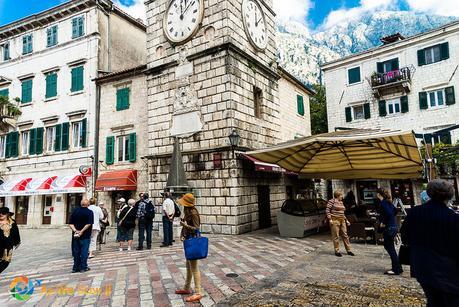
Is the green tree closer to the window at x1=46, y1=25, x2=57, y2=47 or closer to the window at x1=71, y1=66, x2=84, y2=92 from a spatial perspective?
the window at x1=71, y1=66, x2=84, y2=92

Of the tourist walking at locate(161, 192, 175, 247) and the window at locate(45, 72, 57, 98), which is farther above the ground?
the window at locate(45, 72, 57, 98)

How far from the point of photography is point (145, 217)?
9.49m

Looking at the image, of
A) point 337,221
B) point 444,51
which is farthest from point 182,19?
point 444,51

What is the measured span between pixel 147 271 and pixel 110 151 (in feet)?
38.9

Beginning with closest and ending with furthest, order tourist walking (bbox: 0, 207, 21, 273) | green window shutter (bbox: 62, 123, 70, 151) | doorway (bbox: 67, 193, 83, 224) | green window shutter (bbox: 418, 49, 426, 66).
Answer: tourist walking (bbox: 0, 207, 21, 273), doorway (bbox: 67, 193, 83, 224), green window shutter (bbox: 62, 123, 70, 151), green window shutter (bbox: 418, 49, 426, 66)

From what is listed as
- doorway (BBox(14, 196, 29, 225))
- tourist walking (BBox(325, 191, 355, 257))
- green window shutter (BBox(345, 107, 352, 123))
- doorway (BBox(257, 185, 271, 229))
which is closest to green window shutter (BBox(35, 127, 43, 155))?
doorway (BBox(14, 196, 29, 225))

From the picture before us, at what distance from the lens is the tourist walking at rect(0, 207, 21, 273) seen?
4918mm

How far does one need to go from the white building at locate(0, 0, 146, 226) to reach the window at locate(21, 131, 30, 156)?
0.02 m

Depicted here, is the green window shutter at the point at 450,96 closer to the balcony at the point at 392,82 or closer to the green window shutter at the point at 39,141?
the balcony at the point at 392,82

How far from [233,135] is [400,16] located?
671ft

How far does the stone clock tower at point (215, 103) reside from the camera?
12274 mm

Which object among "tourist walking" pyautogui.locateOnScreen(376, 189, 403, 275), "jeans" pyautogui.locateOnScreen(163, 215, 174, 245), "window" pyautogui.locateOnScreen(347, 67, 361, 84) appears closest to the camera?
"tourist walking" pyautogui.locateOnScreen(376, 189, 403, 275)

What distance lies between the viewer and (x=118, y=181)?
15.6m

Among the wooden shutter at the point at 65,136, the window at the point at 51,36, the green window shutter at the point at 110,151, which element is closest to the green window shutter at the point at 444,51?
the green window shutter at the point at 110,151
